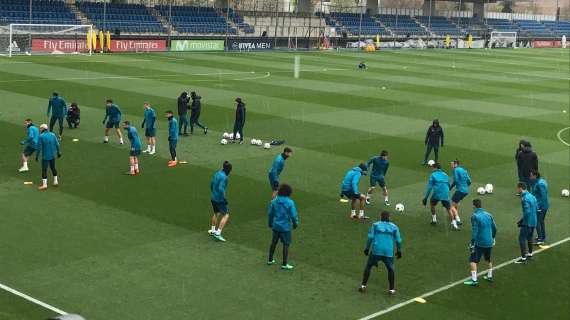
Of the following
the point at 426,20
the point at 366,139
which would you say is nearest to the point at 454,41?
the point at 426,20

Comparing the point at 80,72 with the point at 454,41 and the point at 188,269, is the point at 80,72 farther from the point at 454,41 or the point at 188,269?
the point at 454,41

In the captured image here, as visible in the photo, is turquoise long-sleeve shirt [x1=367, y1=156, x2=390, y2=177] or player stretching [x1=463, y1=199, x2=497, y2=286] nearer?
player stretching [x1=463, y1=199, x2=497, y2=286]

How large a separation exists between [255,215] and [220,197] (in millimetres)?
2486

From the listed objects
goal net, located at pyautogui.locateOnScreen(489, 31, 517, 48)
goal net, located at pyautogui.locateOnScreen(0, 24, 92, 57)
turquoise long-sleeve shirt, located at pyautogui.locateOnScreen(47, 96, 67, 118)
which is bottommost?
turquoise long-sleeve shirt, located at pyautogui.locateOnScreen(47, 96, 67, 118)

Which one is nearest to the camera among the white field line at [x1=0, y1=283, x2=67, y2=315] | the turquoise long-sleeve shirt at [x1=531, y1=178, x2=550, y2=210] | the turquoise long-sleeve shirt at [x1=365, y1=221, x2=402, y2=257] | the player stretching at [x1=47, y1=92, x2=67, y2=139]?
the white field line at [x1=0, y1=283, x2=67, y2=315]

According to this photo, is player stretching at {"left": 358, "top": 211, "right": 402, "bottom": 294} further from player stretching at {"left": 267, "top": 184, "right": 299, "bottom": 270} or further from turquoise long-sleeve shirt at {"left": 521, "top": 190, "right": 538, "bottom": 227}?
turquoise long-sleeve shirt at {"left": 521, "top": 190, "right": 538, "bottom": 227}

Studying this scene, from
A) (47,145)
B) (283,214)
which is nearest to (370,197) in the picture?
(283,214)

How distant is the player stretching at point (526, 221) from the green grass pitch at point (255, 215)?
0.46 metres

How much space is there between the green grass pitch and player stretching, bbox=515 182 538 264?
46 cm

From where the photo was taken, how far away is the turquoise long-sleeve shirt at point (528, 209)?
1672 cm

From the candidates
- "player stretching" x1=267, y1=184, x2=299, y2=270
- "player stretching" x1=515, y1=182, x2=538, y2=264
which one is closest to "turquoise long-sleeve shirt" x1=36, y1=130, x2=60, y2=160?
"player stretching" x1=267, y1=184, x2=299, y2=270

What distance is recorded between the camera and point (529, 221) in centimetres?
1681

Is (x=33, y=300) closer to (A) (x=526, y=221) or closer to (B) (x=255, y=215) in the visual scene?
(B) (x=255, y=215)

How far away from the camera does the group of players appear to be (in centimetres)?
1461
